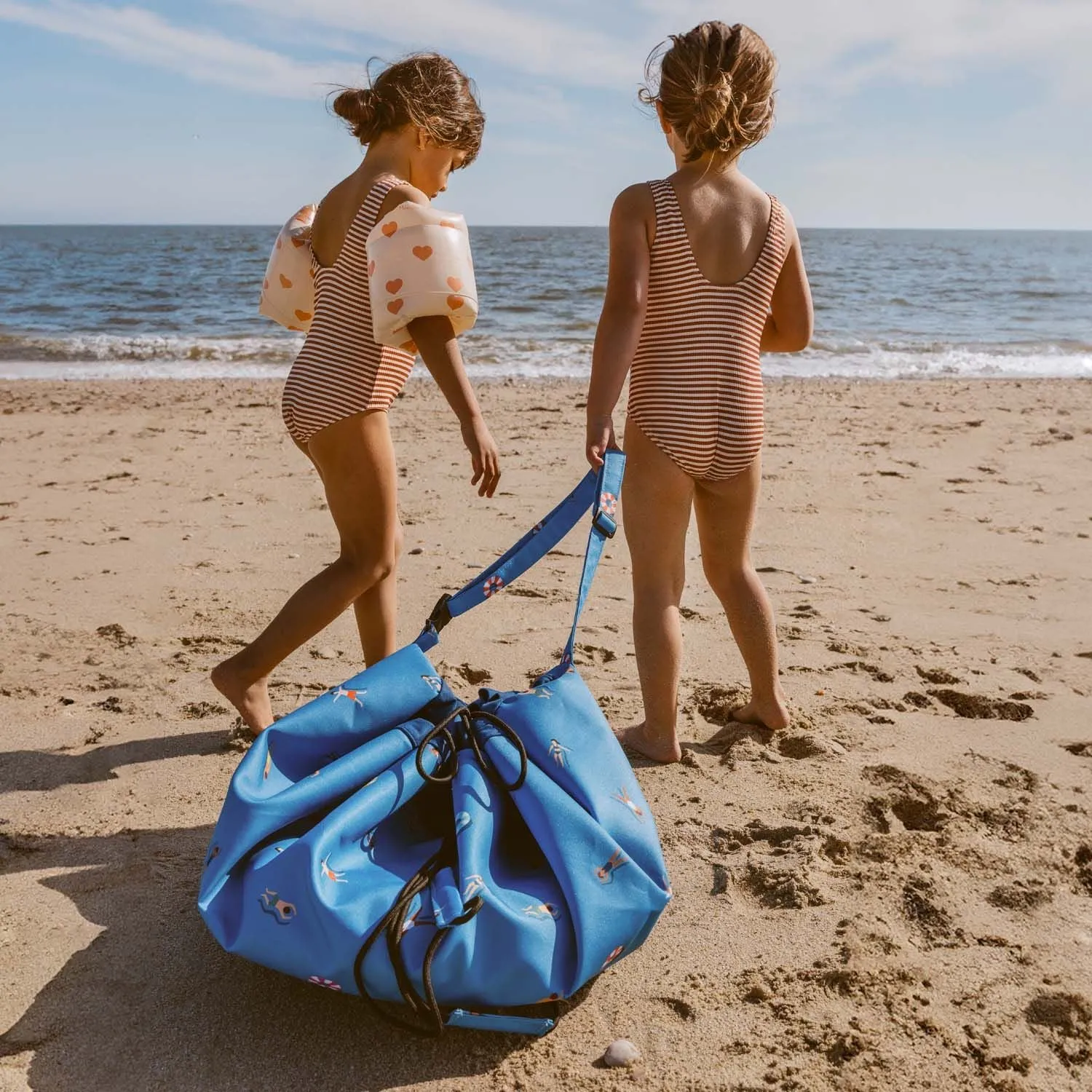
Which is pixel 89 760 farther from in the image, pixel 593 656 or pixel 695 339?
pixel 695 339

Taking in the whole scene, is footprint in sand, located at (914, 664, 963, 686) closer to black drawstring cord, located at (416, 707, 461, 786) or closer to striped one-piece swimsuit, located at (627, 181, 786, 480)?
striped one-piece swimsuit, located at (627, 181, 786, 480)

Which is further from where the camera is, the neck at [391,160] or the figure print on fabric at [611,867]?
the neck at [391,160]

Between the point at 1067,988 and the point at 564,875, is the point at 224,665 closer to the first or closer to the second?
the point at 564,875

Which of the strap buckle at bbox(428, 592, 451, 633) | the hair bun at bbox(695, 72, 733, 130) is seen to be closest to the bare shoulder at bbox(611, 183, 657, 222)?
the hair bun at bbox(695, 72, 733, 130)

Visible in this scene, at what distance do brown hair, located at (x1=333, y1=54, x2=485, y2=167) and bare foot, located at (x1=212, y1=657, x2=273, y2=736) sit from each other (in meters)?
1.43

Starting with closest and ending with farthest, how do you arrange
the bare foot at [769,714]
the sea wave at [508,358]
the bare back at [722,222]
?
1. the bare back at [722,222]
2. the bare foot at [769,714]
3. the sea wave at [508,358]

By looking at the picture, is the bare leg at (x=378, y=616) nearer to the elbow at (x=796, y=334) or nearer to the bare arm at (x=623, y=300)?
the bare arm at (x=623, y=300)

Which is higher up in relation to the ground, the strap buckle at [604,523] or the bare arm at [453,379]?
the bare arm at [453,379]

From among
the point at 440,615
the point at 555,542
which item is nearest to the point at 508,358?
the point at 555,542

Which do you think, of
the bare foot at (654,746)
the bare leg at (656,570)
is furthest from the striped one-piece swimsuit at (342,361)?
the bare foot at (654,746)

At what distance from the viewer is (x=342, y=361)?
2.70 metres

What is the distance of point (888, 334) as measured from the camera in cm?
1415

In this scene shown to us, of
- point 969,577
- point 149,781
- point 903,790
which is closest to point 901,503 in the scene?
point 969,577

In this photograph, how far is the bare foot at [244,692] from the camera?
9.39ft
